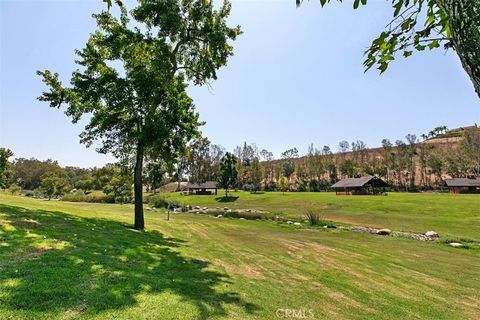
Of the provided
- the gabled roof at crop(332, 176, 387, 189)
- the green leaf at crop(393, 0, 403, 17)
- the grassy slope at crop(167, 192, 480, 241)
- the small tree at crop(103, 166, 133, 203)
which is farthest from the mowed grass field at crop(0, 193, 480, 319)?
the gabled roof at crop(332, 176, 387, 189)

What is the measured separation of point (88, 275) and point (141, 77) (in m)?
12.2

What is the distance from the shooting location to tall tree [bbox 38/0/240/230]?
1611 cm

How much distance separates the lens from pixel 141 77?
1614 centimetres

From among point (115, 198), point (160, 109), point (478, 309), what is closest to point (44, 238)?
point (160, 109)

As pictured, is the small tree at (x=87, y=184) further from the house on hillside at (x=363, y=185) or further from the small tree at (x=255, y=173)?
the house on hillside at (x=363, y=185)

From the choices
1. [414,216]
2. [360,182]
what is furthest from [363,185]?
[414,216]

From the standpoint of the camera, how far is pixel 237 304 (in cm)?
633

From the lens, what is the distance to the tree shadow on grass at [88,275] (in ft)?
16.9

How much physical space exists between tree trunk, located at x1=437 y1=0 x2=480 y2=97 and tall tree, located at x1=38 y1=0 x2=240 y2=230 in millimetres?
14754

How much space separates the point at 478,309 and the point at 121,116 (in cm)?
1765

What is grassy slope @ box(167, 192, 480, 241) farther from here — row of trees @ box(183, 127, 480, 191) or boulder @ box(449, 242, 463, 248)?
row of trees @ box(183, 127, 480, 191)

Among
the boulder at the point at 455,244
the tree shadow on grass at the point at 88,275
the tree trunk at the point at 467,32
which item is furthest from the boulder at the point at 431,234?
the tree trunk at the point at 467,32

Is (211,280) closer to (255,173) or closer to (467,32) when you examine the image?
(467,32)

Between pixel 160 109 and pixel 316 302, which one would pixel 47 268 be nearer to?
pixel 316 302
